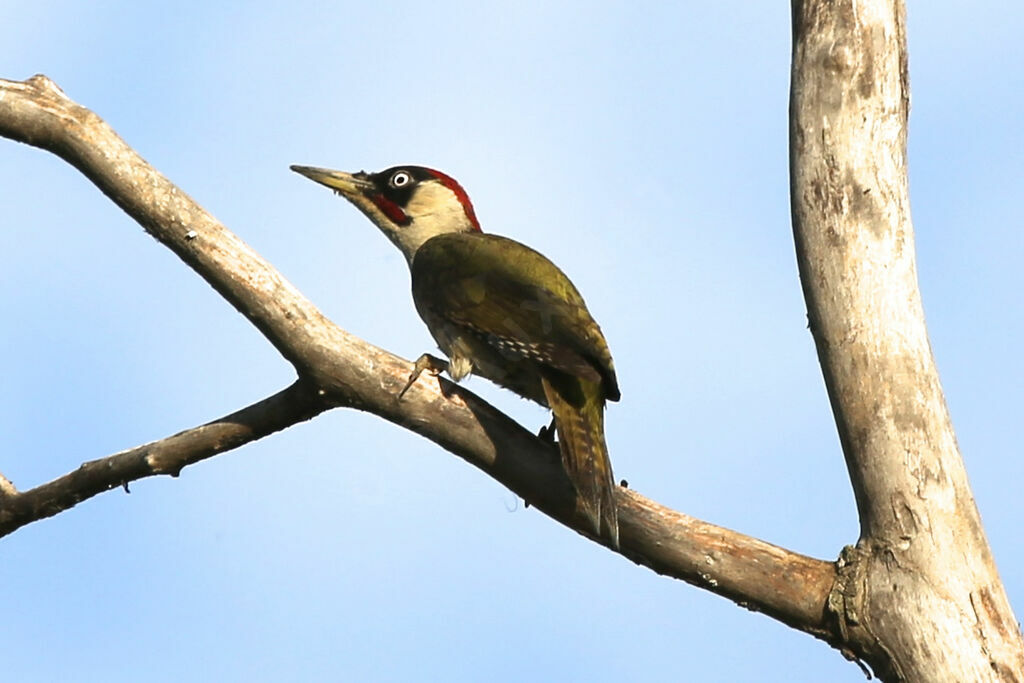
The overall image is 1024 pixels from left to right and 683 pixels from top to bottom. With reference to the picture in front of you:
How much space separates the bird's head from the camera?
22.0 ft

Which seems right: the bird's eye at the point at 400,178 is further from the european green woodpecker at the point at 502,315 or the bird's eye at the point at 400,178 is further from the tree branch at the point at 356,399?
the tree branch at the point at 356,399

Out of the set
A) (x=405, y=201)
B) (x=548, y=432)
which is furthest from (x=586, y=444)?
(x=405, y=201)

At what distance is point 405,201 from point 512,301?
153cm

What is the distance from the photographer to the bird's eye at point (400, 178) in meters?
6.79

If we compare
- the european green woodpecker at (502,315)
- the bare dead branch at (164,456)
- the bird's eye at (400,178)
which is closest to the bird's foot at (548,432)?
the european green woodpecker at (502,315)

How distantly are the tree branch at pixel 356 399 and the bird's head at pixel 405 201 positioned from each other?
7.33 ft

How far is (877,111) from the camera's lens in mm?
4418

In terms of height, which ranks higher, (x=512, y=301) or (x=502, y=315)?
(x=512, y=301)

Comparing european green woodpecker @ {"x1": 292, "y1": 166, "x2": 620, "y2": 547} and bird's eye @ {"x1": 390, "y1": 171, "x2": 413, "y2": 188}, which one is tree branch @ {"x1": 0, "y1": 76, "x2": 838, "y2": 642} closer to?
european green woodpecker @ {"x1": 292, "y1": 166, "x2": 620, "y2": 547}

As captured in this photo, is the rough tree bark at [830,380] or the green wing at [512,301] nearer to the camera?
the rough tree bark at [830,380]

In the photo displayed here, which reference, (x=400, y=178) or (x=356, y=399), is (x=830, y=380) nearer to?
(x=356, y=399)

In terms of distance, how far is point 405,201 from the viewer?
22.3 ft

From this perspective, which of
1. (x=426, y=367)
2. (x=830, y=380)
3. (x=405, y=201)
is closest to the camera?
Result: (x=830, y=380)

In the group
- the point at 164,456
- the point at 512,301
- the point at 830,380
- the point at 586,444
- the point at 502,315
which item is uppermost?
the point at 512,301
